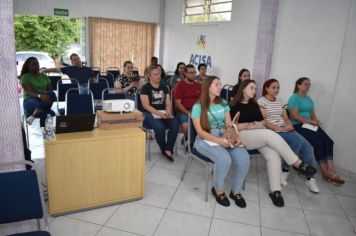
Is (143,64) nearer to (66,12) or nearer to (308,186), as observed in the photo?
(66,12)

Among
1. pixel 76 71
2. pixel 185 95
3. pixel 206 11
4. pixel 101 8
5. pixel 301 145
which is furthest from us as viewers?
pixel 101 8

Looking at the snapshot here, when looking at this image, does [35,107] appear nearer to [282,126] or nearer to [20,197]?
[20,197]

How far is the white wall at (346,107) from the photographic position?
3.56m

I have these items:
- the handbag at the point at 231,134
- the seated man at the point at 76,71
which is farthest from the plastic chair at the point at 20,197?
the seated man at the point at 76,71

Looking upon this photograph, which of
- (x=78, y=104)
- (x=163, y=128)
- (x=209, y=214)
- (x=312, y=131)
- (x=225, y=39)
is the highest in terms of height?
(x=225, y=39)

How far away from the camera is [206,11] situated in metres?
6.30

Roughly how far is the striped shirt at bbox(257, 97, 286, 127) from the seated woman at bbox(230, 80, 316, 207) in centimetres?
22

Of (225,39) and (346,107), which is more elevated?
(225,39)

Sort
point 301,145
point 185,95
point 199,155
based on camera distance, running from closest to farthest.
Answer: point 199,155, point 301,145, point 185,95

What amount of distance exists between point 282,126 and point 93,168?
2216 mm

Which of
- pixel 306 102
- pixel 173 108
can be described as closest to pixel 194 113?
pixel 173 108

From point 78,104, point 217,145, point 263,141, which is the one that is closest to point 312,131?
point 263,141

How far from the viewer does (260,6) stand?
4777 mm

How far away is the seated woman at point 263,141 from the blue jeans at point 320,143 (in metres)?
0.72
